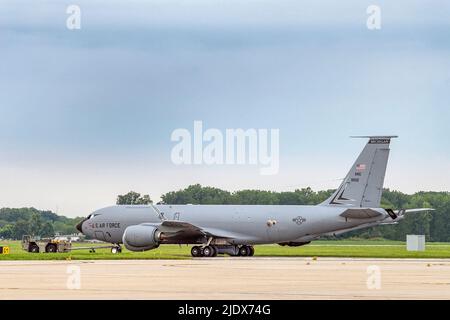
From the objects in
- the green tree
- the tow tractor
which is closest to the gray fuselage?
the tow tractor

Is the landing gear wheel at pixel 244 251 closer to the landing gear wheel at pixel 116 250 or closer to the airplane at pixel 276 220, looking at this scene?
the airplane at pixel 276 220

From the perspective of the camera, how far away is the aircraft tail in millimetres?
82875

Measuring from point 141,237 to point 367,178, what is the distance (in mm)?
18387

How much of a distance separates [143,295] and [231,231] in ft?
173

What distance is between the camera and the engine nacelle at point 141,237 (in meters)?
81.9

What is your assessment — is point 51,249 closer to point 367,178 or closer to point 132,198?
point 367,178

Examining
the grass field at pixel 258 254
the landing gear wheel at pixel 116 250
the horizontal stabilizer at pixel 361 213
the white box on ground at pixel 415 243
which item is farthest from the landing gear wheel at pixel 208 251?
the white box on ground at pixel 415 243

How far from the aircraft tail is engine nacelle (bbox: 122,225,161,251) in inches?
565

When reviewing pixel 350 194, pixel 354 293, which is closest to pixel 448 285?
pixel 354 293

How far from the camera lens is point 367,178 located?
82938 millimetres

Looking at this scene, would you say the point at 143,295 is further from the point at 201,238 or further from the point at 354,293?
the point at 201,238

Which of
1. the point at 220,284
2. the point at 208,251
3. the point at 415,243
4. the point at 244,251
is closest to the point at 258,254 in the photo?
the point at 244,251

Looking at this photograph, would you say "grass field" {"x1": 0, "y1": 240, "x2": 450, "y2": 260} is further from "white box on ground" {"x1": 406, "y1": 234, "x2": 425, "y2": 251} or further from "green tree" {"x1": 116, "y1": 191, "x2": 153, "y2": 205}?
"green tree" {"x1": 116, "y1": 191, "x2": 153, "y2": 205}
